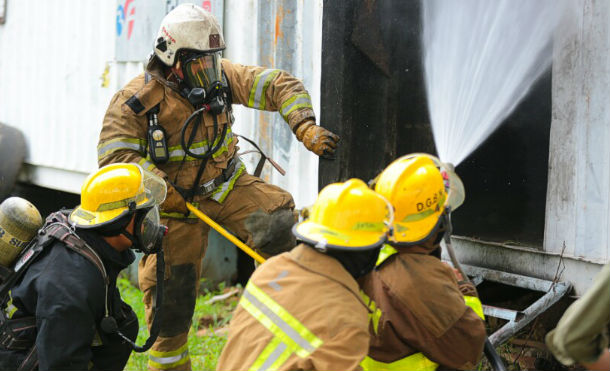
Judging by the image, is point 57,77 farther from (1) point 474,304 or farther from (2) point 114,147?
(1) point 474,304

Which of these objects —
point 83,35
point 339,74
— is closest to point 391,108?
point 339,74

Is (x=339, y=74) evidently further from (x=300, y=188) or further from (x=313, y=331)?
(x=313, y=331)

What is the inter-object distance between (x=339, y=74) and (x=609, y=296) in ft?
10.6

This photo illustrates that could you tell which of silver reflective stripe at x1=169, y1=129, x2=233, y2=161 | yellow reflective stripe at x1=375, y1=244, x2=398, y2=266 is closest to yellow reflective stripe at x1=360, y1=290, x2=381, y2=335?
yellow reflective stripe at x1=375, y1=244, x2=398, y2=266

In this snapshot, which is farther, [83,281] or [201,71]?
[201,71]

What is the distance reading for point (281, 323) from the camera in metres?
2.36

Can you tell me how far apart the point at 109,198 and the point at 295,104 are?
1437 millimetres

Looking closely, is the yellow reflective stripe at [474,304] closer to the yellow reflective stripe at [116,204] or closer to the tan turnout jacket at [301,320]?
the tan turnout jacket at [301,320]

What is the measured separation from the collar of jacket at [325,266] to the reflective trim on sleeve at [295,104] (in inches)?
73.8

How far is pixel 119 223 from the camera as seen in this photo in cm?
317

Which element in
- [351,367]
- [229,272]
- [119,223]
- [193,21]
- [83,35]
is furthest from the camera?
[83,35]

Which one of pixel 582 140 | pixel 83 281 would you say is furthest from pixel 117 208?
pixel 582 140

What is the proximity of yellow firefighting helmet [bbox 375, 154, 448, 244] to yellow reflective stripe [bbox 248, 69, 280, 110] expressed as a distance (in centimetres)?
177

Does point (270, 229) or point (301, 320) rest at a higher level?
point (301, 320)
